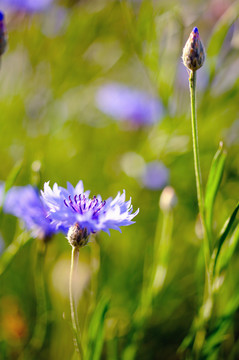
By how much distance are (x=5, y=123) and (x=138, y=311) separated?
23.8 inches

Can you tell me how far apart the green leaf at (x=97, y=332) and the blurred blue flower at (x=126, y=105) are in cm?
70

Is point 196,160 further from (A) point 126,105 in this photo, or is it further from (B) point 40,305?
(A) point 126,105

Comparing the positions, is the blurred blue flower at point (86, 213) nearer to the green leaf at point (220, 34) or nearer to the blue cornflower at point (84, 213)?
the blue cornflower at point (84, 213)

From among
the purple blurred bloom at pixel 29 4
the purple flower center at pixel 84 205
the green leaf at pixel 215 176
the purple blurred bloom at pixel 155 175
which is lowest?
the green leaf at pixel 215 176

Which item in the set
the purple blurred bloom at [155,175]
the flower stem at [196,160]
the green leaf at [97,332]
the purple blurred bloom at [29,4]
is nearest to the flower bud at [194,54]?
the flower stem at [196,160]

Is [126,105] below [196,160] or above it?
above

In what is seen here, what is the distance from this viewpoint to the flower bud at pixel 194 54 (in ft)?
1.36

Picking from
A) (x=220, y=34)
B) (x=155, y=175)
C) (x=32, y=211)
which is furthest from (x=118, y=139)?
(x=32, y=211)

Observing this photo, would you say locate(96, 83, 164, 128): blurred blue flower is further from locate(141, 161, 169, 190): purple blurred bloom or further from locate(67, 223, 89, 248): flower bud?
locate(67, 223, 89, 248): flower bud

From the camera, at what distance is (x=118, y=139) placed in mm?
1176

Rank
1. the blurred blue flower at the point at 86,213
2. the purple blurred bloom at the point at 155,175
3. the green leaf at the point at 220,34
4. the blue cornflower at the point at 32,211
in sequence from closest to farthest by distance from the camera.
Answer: the blurred blue flower at the point at 86,213, the blue cornflower at the point at 32,211, the green leaf at the point at 220,34, the purple blurred bloom at the point at 155,175

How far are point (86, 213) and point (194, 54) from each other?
19 centimetres

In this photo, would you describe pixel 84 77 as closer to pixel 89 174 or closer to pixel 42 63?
pixel 42 63

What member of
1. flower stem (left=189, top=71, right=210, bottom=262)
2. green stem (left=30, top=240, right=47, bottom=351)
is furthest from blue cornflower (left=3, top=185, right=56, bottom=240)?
flower stem (left=189, top=71, right=210, bottom=262)
